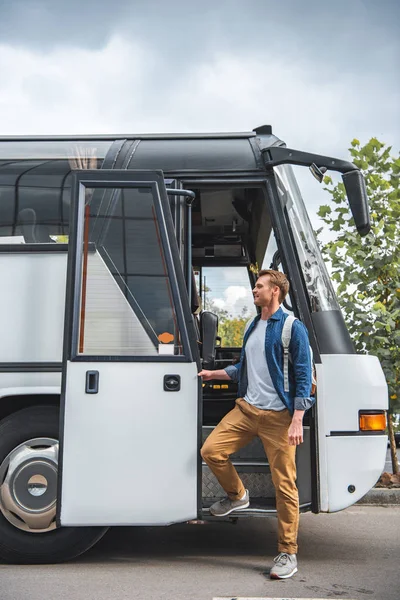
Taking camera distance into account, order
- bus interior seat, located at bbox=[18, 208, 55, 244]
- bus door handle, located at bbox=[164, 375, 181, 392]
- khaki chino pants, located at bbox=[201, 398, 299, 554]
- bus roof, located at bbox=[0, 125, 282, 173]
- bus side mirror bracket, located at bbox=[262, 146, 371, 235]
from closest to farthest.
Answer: khaki chino pants, located at bbox=[201, 398, 299, 554] → bus door handle, located at bbox=[164, 375, 181, 392] → bus side mirror bracket, located at bbox=[262, 146, 371, 235] → bus interior seat, located at bbox=[18, 208, 55, 244] → bus roof, located at bbox=[0, 125, 282, 173]

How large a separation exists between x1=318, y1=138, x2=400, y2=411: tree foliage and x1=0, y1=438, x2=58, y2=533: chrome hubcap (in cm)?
460

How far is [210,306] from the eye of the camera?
6680 millimetres

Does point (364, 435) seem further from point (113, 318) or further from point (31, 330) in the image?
point (31, 330)

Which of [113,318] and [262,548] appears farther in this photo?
[262,548]

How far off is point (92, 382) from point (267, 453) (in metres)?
1.29

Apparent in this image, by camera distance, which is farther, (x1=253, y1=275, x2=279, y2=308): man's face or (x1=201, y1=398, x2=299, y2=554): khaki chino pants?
(x1=253, y1=275, x2=279, y2=308): man's face

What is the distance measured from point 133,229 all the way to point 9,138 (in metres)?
1.44

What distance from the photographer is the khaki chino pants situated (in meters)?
4.85

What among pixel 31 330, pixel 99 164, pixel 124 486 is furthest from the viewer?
pixel 99 164

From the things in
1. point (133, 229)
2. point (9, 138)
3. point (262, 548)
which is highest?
point (9, 138)

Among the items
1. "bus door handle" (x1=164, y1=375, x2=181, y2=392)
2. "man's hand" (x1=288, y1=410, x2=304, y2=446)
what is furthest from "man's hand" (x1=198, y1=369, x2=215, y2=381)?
"man's hand" (x1=288, y1=410, x2=304, y2=446)

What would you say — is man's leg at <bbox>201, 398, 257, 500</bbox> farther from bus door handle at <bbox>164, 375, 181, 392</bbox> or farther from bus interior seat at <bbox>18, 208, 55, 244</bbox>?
bus interior seat at <bbox>18, 208, 55, 244</bbox>

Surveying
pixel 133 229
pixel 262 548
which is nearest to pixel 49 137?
pixel 133 229

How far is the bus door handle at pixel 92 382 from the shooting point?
493 cm
